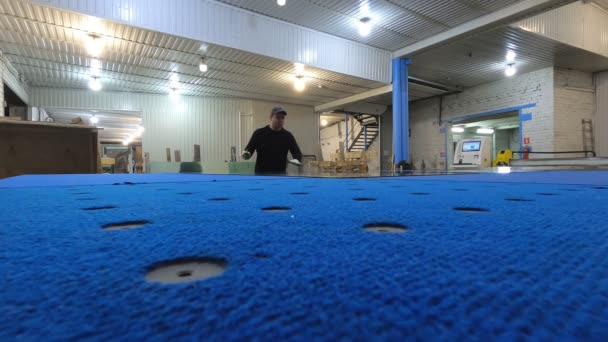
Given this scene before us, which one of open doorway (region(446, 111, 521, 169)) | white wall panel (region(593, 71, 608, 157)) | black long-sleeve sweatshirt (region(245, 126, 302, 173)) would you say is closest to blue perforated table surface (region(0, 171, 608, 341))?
black long-sleeve sweatshirt (region(245, 126, 302, 173))

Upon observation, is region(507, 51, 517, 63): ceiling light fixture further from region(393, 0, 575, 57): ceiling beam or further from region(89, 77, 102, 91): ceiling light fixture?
region(89, 77, 102, 91): ceiling light fixture

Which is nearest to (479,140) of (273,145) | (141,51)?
(273,145)

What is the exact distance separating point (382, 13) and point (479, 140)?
239 inches

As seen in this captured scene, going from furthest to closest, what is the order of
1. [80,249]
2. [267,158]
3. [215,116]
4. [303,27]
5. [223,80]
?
[215,116], [223,80], [303,27], [267,158], [80,249]

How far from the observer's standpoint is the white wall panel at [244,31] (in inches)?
221

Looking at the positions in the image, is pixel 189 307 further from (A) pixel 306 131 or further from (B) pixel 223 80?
(A) pixel 306 131

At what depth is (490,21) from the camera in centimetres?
665

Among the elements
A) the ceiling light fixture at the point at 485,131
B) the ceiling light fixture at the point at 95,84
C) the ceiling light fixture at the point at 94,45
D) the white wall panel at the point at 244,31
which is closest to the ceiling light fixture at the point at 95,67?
the ceiling light fixture at the point at 95,84

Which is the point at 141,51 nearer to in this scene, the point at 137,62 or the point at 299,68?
the point at 137,62

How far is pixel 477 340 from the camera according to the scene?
0.29m

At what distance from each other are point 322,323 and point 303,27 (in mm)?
8228

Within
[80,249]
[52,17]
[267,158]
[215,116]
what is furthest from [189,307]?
[215,116]

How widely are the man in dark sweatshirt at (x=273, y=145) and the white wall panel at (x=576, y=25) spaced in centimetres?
638

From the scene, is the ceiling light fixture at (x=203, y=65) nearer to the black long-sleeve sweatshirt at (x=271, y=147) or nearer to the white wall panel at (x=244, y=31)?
the white wall panel at (x=244, y=31)
